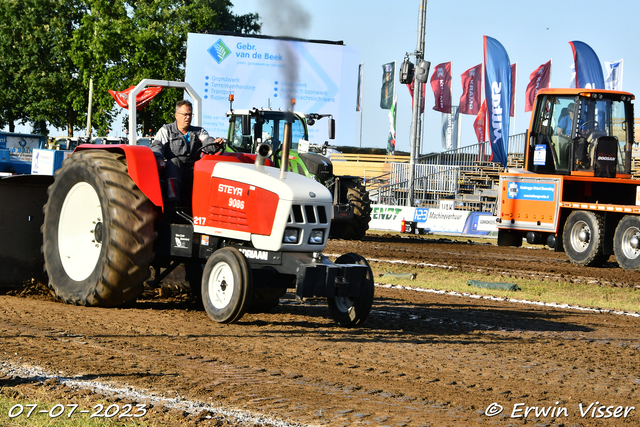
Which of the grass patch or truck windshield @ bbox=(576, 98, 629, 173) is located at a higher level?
truck windshield @ bbox=(576, 98, 629, 173)

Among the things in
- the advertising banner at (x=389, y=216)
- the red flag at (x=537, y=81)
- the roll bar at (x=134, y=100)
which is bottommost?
the advertising banner at (x=389, y=216)

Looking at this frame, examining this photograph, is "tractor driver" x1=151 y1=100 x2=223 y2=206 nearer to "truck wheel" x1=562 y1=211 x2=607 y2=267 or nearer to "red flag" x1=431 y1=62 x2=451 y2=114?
"truck wheel" x1=562 y1=211 x2=607 y2=267

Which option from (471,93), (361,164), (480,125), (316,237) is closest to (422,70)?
(480,125)

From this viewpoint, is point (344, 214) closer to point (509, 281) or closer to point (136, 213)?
point (509, 281)

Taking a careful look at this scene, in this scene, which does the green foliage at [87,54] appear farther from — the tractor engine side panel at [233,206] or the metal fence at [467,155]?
the tractor engine side panel at [233,206]

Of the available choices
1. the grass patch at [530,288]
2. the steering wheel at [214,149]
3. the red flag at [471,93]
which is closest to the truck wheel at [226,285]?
the steering wheel at [214,149]

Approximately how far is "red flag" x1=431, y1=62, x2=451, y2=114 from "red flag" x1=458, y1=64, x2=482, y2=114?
2.52 feet

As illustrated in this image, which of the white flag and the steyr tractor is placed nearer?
the steyr tractor

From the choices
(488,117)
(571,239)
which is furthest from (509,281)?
(488,117)

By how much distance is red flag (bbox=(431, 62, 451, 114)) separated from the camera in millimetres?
39625

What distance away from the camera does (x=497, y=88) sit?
26.1 metres

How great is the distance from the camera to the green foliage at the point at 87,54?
37875mm

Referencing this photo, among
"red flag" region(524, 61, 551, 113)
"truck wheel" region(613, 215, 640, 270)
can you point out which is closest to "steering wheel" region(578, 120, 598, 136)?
"truck wheel" region(613, 215, 640, 270)

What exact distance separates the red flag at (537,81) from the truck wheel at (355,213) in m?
19.2
